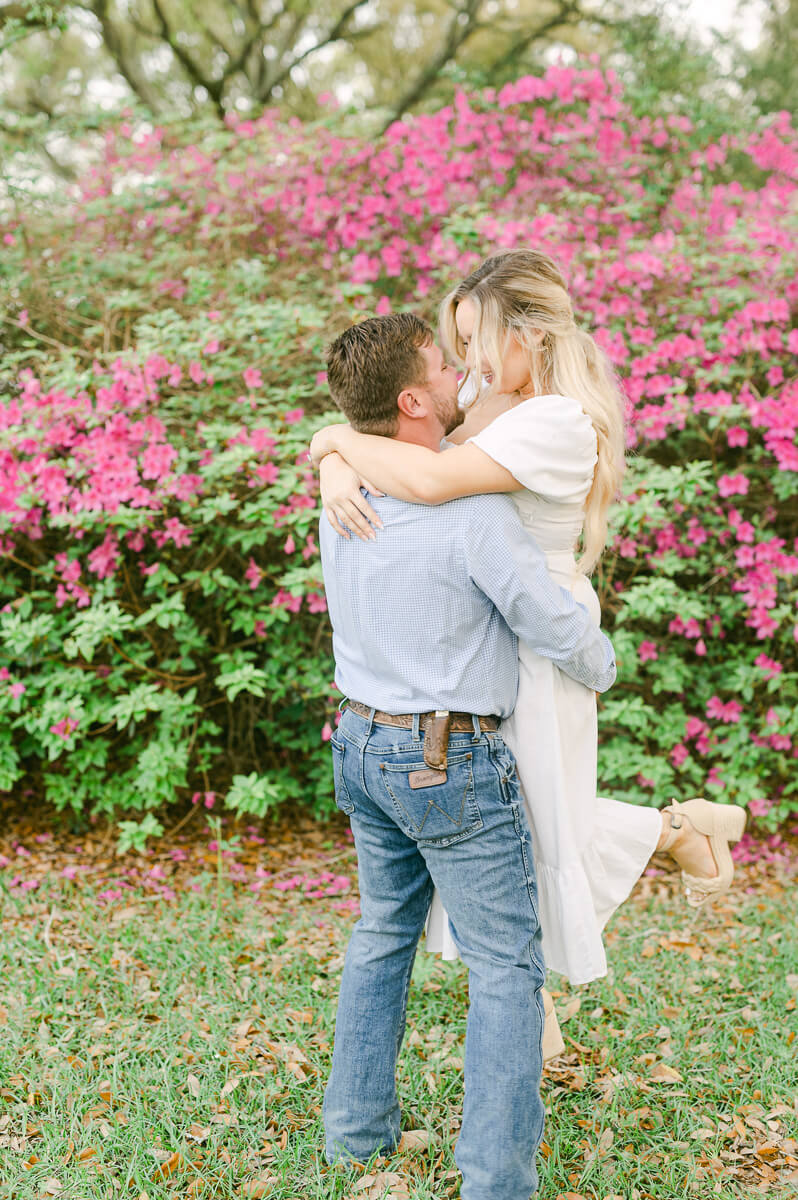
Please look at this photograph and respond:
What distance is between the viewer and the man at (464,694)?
185 cm

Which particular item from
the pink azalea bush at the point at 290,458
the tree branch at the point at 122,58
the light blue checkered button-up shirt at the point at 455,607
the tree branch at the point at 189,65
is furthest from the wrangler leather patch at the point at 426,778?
the tree branch at the point at 189,65

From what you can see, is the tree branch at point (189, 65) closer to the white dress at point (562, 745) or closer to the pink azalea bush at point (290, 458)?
the pink azalea bush at point (290, 458)

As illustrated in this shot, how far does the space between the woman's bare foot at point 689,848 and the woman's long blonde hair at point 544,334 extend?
2.75 feet

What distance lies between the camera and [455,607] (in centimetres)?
186

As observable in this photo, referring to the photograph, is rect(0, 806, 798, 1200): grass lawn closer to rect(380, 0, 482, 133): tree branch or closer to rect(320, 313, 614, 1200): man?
rect(320, 313, 614, 1200): man

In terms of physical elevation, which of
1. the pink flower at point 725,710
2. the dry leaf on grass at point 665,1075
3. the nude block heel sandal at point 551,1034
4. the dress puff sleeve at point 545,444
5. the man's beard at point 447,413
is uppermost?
the man's beard at point 447,413

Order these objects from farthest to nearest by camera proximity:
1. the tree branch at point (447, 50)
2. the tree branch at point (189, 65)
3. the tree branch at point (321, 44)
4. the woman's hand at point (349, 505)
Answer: the tree branch at point (321, 44), the tree branch at point (189, 65), the tree branch at point (447, 50), the woman's hand at point (349, 505)

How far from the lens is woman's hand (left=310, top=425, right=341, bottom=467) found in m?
2.12

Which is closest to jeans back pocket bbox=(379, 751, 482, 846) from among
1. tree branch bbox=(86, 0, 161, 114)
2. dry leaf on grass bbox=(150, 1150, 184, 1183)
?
dry leaf on grass bbox=(150, 1150, 184, 1183)

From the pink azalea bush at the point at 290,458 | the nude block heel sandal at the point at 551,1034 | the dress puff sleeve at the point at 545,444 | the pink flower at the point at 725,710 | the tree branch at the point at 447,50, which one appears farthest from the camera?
the tree branch at the point at 447,50

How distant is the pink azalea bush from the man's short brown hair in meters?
1.80

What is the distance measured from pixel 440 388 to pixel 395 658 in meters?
0.54

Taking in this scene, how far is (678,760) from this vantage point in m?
4.30

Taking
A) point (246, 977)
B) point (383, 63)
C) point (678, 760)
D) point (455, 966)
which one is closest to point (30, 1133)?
point (246, 977)
